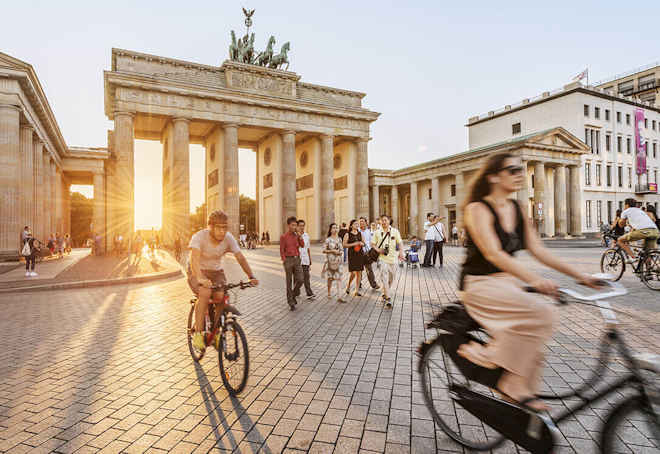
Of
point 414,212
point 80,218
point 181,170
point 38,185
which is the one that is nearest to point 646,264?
point 38,185

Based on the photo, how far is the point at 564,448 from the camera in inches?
111

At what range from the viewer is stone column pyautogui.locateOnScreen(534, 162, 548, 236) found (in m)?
39.7

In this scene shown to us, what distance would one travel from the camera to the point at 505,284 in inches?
97.2

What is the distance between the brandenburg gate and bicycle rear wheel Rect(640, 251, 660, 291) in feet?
103

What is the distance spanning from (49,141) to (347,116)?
27.5 m

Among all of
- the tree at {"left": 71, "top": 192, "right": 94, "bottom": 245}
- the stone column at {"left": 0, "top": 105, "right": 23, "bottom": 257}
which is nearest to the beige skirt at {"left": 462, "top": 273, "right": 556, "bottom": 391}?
the stone column at {"left": 0, "top": 105, "right": 23, "bottom": 257}

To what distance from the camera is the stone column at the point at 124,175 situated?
3231 centimetres

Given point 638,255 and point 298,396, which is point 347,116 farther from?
Result: point 298,396

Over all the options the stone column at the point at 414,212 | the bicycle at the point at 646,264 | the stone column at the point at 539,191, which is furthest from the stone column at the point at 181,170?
the stone column at the point at 539,191

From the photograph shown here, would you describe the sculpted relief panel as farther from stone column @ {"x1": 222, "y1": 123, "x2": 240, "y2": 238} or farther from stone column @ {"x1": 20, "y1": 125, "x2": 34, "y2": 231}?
stone column @ {"x1": 20, "y1": 125, "x2": 34, "y2": 231}

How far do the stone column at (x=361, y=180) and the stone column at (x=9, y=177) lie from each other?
1227 inches

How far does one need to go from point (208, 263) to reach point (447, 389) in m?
2.97

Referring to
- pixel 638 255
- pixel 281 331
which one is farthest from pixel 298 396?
pixel 638 255

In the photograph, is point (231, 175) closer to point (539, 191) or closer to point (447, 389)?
point (539, 191)
